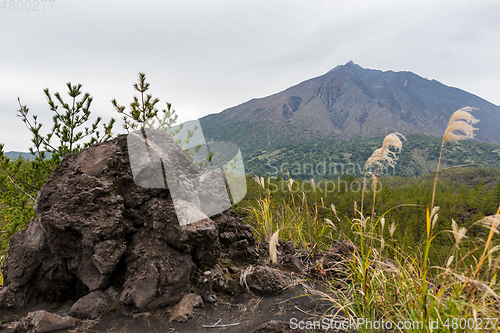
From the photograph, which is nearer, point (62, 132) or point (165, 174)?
point (165, 174)

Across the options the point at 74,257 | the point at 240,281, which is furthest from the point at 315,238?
the point at 74,257

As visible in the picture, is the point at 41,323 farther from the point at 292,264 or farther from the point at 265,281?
the point at 292,264

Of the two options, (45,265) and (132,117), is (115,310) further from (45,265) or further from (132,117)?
(132,117)

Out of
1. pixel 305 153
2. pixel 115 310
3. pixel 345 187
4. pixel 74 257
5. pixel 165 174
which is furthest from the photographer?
pixel 305 153

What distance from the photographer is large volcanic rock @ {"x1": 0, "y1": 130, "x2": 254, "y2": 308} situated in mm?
2852

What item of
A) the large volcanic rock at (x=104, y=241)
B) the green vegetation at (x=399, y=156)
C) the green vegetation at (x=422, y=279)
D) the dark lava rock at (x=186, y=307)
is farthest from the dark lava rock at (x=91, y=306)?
the green vegetation at (x=399, y=156)

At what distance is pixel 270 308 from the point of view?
9.36 feet

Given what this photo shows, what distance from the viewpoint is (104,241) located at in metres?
2.88

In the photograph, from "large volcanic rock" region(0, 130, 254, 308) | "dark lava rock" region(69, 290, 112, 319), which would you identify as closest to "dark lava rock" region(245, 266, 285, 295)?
"large volcanic rock" region(0, 130, 254, 308)

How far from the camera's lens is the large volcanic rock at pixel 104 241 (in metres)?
2.85

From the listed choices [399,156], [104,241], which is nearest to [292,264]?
[104,241]

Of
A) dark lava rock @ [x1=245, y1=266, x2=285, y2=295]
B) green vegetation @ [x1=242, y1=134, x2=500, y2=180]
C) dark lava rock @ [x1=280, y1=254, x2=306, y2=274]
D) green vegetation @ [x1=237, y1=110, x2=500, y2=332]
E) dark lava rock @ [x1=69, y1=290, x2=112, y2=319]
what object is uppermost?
green vegetation @ [x1=237, y1=110, x2=500, y2=332]

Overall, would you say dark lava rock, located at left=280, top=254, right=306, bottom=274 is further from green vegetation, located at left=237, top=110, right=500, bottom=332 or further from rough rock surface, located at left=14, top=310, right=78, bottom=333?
rough rock surface, located at left=14, top=310, right=78, bottom=333

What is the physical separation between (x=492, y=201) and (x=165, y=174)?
1370 cm
